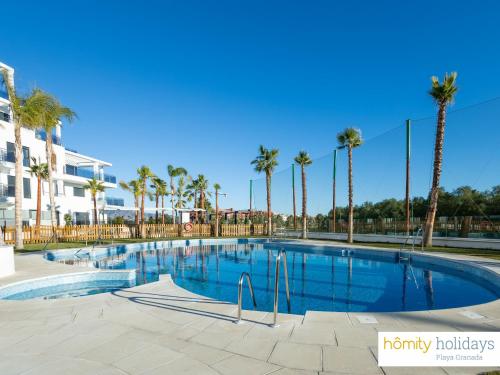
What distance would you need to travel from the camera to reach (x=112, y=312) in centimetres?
481

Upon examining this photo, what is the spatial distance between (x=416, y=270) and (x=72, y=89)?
68.9 feet

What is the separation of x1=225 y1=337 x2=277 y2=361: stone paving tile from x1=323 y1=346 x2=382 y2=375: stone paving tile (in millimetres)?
680

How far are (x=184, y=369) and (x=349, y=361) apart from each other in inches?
73.1

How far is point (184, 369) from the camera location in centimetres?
295

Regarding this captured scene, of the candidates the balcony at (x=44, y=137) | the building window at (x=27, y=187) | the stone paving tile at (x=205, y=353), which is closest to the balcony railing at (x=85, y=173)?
the balcony at (x=44, y=137)

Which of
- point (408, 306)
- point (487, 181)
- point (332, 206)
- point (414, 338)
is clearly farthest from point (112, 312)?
point (332, 206)

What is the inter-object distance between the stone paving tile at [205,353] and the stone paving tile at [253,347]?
14 cm

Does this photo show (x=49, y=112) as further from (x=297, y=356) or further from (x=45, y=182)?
(x=297, y=356)

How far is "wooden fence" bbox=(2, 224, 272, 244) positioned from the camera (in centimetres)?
1683

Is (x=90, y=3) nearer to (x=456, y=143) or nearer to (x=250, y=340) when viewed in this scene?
(x=250, y=340)

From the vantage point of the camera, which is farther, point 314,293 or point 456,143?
point 456,143

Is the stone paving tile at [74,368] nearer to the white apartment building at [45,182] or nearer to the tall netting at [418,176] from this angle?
the white apartment building at [45,182]

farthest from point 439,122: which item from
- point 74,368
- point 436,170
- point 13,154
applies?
point 13,154

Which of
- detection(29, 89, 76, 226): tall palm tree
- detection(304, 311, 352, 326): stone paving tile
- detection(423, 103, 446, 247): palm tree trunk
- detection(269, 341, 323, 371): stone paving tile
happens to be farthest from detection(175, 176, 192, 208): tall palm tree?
detection(269, 341, 323, 371): stone paving tile
